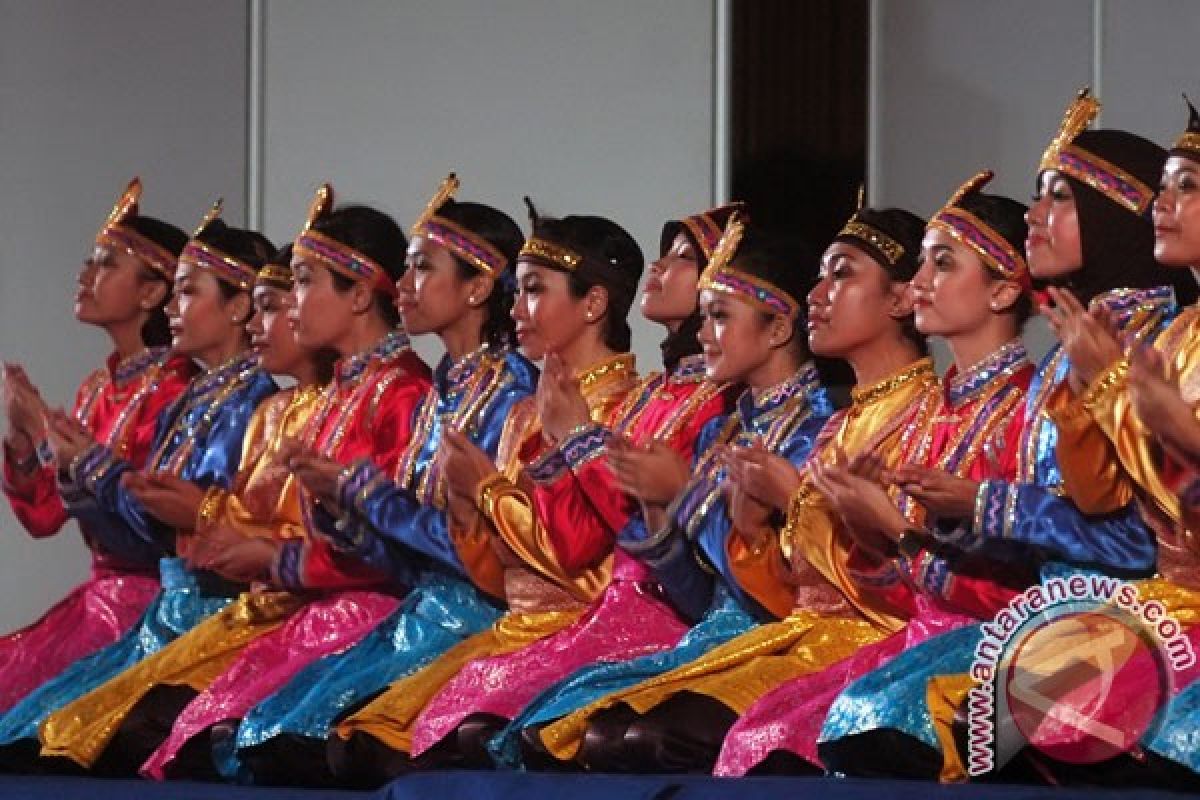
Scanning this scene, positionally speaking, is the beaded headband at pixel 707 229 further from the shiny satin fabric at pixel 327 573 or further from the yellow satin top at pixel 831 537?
the shiny satin fabric at pixel 327 573

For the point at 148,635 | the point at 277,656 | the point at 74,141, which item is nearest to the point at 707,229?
the point at 277,656

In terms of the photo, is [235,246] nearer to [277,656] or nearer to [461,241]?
[461,241]

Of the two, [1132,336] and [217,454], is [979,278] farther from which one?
→ [217,454]

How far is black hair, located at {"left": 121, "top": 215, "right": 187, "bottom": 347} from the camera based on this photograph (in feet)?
19.8

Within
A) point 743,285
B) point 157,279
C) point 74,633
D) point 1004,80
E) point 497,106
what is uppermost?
point 1004,80

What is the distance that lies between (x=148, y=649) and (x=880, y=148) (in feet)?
5.80

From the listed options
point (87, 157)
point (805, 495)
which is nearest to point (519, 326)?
point (805, 495)

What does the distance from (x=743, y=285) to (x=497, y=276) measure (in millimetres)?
672

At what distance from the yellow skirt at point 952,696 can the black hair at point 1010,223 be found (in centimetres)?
60

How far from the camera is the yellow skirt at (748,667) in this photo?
4.31 metres

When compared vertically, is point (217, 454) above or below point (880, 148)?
below

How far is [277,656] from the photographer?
521 cm

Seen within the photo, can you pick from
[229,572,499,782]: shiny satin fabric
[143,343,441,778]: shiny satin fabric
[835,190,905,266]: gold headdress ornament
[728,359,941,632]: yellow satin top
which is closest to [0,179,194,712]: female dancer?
[143,343,441,778]: shiny satin fabric

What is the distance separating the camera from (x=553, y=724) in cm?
440
